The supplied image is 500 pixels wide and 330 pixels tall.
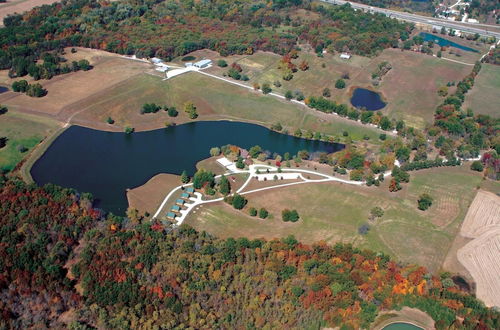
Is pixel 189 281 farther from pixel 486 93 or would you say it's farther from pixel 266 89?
pixel 486 93

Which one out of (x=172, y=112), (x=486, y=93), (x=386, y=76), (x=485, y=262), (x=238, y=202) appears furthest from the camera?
(x=386, y=76)

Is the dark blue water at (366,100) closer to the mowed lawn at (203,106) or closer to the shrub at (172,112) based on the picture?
the mowed lawn at (203,106)

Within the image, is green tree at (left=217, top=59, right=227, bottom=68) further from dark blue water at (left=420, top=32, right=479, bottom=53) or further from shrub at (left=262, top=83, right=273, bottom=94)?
dark blue water at (left=420, top=32, right=479, bottom=53)

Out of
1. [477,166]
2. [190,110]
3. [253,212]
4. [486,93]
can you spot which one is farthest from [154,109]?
[486,93]

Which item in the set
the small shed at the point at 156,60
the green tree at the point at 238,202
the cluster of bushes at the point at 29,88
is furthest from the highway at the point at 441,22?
the green tree at the point at 238,202

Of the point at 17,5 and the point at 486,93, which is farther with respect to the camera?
the point at 17,5

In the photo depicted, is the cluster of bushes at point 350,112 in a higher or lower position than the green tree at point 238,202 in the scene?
higher

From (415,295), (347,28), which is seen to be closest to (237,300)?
(415,295)
